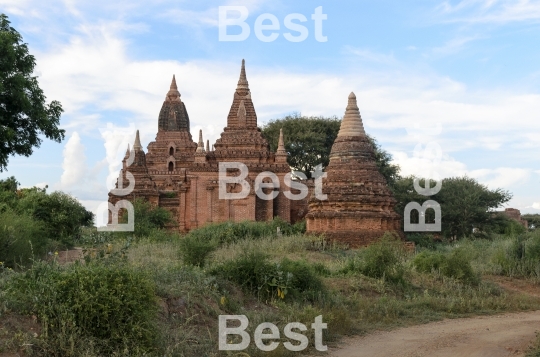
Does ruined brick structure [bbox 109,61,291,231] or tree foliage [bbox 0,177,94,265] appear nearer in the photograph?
tree foliage [bbox 0,177,94,265]

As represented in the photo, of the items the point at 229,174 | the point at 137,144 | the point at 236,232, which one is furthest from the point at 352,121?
the point at 137,144

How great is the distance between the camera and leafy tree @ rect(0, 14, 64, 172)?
13.9 metres

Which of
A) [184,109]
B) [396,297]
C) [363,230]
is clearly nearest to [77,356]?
[396,297]

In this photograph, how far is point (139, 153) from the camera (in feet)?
107

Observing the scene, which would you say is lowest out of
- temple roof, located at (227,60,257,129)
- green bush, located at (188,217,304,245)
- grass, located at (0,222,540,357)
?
grass, located at (0,222,540,357)

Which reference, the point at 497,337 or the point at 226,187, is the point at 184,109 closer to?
the point at 226,187

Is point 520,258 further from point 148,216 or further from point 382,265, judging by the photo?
point 148,216

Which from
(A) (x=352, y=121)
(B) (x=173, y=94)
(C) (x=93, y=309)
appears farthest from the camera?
(B) (x=173, y=94)

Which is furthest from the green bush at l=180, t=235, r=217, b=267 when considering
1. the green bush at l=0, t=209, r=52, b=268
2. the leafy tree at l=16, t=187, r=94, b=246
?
the leafy tree at l=16, t=187, r=94, b=246

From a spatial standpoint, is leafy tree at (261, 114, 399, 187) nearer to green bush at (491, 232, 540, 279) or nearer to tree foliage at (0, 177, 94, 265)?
tree foliage at (0, 177, 94, 265)

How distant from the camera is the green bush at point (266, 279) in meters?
10.2

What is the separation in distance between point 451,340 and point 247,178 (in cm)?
1868

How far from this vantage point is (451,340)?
8.95m

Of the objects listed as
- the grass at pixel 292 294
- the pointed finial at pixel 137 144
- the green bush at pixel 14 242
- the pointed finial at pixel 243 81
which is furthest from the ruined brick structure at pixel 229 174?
the green bush at pixel 14 242
